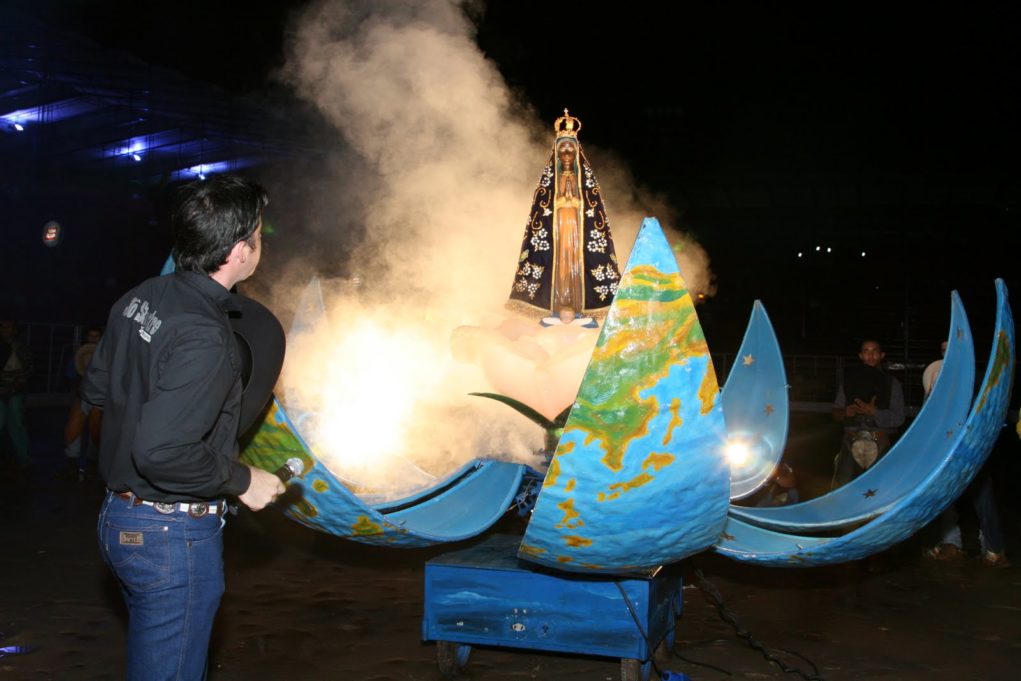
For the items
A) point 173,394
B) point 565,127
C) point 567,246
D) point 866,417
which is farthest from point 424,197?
point 173,394

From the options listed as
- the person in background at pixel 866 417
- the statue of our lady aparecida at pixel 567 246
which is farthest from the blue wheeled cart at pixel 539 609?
the person in background at pixel 866 417

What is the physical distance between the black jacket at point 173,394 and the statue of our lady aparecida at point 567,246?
3190 mm

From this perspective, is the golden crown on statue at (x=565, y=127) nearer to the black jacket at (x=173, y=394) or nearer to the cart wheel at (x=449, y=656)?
the cart wheel at (x=449, y=656)

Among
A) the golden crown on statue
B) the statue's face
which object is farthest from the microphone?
the golden crown on statue

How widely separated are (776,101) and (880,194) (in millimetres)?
3678

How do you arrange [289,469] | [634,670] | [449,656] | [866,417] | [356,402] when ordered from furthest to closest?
[866,417] → [356,402] → [449,656] → [634,670] → [289,469]

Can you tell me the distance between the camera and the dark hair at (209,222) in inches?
81.0

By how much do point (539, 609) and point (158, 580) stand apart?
1914 mm

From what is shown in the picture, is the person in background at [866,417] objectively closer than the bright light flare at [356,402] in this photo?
No

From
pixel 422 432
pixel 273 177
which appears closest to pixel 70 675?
pixel 422 432

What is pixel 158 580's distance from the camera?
6.44 ft

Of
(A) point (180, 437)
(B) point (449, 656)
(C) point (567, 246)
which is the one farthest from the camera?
(C) point (567, 246)

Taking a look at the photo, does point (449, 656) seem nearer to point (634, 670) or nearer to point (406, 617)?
point (634, 670)

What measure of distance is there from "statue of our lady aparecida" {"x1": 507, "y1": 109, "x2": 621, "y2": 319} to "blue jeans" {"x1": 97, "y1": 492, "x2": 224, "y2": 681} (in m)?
3.33
